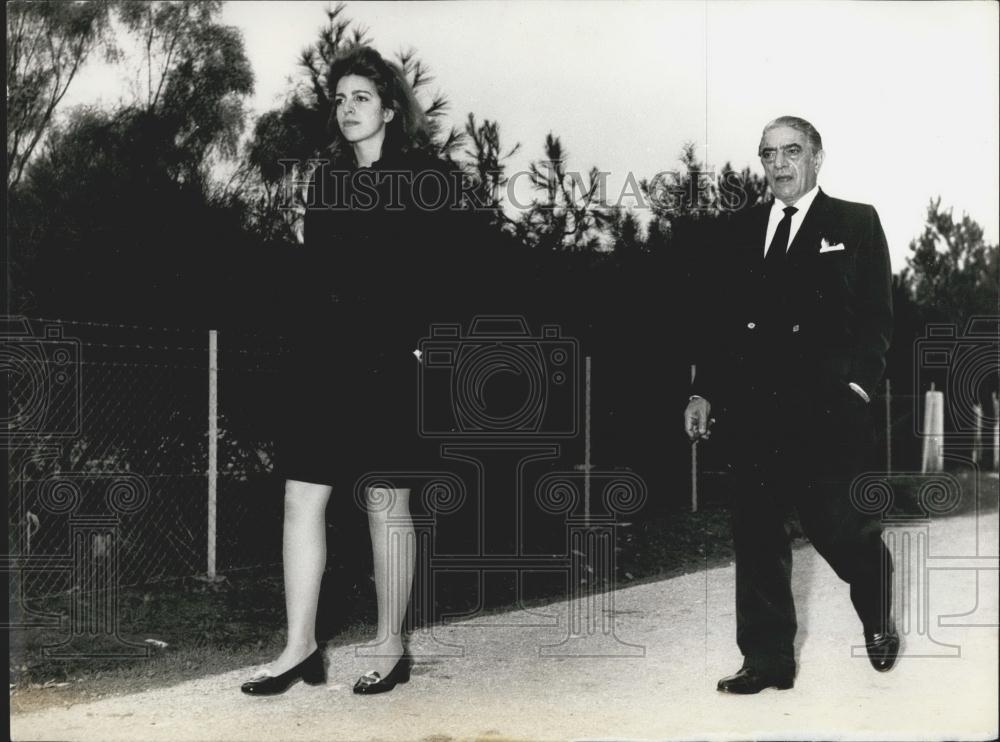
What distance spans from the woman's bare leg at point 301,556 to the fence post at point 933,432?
233 centimetres

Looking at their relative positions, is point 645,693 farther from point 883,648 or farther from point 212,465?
point 212,465

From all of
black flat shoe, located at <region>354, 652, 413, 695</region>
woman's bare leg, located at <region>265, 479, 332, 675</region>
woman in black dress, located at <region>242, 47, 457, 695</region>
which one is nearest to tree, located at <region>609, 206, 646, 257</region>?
woman in black dress, located at <region>242, 47, 457, 695</region>

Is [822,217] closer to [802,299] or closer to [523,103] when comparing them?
[802,299]

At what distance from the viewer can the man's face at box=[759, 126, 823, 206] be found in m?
3.62

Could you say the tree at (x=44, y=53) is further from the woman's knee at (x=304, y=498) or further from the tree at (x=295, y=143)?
the woman's knee at (x=304, y=498)

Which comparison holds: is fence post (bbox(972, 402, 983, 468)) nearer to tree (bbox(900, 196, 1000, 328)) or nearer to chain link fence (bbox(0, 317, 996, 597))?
chain link fence (bbox(0, 317, 996, 597))

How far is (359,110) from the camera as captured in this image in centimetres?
368

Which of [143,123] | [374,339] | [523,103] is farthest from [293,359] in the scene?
[143,123]

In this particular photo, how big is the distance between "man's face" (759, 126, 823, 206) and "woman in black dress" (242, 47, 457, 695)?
1254 mm

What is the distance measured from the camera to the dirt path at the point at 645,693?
130 inches

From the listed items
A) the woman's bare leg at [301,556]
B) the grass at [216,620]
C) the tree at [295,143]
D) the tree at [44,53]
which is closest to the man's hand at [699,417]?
the grass at [216,620]

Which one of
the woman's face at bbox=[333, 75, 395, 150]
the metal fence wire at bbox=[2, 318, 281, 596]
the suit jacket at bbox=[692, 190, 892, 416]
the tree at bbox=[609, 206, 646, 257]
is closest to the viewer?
the suit jacket at bbox=[692, 190, 892, 416]

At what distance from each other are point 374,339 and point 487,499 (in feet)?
7.18

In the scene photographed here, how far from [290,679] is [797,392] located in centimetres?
205
